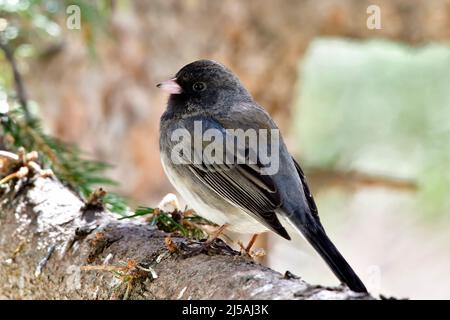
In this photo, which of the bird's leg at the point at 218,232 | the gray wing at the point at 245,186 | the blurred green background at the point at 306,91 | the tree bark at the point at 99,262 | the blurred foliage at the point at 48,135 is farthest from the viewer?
the blurred green background at the point at 306,91

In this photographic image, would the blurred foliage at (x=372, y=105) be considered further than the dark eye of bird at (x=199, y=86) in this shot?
Yes

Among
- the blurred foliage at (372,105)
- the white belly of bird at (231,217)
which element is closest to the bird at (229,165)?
the white belly of bird at (231,217)

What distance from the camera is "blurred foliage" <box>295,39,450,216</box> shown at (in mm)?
2820

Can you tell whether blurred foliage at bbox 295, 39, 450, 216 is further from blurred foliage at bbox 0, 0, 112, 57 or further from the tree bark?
the tree bark

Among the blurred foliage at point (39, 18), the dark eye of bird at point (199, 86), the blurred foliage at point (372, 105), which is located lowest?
the blurred foliage at point (372, 105)

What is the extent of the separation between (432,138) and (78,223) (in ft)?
6.07

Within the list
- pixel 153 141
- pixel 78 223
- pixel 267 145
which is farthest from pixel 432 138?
pixel 78 223

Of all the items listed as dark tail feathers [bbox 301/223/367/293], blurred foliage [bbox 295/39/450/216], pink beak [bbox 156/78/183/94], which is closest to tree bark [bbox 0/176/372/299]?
dark tail feathers [bbox 301/223/367/293]

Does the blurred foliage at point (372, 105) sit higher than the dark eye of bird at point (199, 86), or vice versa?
the dark eye of bird at point (199, 86)

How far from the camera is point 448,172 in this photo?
2.60 meters

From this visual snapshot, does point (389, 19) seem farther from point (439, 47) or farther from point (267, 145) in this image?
point (267, 145)

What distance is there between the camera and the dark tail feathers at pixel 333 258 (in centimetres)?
106

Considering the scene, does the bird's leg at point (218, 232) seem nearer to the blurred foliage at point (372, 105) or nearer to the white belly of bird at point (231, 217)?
the white belly of bird at point (231, 217)

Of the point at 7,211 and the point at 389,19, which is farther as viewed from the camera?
the point at 389,19
